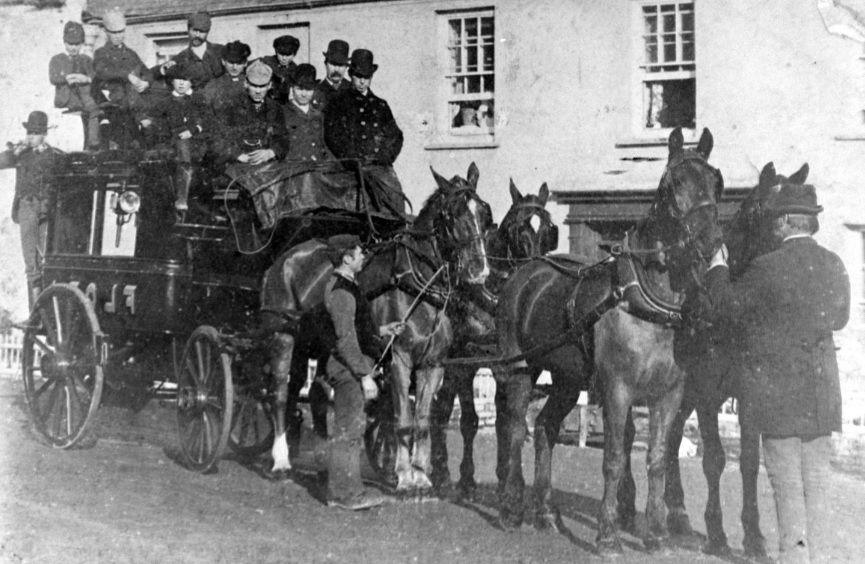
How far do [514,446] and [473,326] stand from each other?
1479 millimetres

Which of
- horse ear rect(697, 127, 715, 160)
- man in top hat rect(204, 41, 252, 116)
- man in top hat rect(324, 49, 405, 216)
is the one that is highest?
man in top hat rect(204, 41, 252, 116)

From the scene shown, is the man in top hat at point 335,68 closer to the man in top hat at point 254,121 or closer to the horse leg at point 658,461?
the man in top hat at point 254,121

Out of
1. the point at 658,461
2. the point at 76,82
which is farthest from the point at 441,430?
the point at 76,82

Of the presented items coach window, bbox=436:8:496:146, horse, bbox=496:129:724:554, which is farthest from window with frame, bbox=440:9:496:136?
horse, bbox=496:129:724:554

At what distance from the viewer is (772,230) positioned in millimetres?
5906

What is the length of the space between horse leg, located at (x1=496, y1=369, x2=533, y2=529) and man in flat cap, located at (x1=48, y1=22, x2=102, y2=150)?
574cm

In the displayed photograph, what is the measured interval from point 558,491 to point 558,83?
7.20 meters

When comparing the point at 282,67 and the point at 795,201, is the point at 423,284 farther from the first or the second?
the point at 282,67

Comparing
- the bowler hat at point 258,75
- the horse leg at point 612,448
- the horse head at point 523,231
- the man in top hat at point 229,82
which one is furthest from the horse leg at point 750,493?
the man in top hat at point 229,82

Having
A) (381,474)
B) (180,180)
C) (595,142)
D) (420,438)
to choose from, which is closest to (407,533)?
(420,438)

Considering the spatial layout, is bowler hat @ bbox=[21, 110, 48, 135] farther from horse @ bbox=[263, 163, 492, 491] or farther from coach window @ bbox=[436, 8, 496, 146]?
coach window @ bbox=[436, 8, 496, 146]

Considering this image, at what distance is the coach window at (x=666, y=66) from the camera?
13.5 m

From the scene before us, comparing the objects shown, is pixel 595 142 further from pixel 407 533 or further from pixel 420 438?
pixel 407 533

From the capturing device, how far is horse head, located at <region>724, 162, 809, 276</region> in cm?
625
